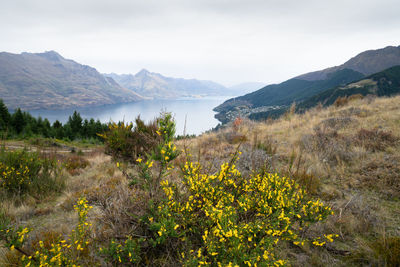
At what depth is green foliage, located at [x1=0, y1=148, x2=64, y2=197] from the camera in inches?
196

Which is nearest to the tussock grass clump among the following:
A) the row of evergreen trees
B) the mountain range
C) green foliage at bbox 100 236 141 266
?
green foliage at bbox 100 236 141 266

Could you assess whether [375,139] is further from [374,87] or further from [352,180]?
[374,87]

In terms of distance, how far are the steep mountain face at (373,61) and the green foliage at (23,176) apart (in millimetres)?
200177

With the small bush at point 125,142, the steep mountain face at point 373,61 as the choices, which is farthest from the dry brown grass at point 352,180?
the steep mountain face at point 373,61

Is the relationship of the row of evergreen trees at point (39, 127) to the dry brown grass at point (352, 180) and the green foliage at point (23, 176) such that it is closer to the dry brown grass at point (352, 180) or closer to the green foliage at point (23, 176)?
the green foliage at point (23, 176)

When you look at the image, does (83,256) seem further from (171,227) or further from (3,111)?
(3,111)

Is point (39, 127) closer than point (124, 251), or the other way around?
point (124, 251)

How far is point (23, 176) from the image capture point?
5227mm

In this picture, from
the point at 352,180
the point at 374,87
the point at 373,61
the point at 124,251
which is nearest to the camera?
the point at 124,251

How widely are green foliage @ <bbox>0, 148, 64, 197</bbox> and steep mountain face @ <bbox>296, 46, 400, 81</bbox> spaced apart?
7881 inches

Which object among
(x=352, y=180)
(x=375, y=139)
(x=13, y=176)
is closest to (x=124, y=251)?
(x=13, y=176)

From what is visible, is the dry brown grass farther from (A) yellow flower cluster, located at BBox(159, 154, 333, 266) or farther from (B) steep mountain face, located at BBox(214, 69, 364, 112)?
(B) steep mountain face, located at BBox(214, 69, 364, 112)

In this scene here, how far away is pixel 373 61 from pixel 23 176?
710ft

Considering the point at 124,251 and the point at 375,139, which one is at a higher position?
the point at 375,139
